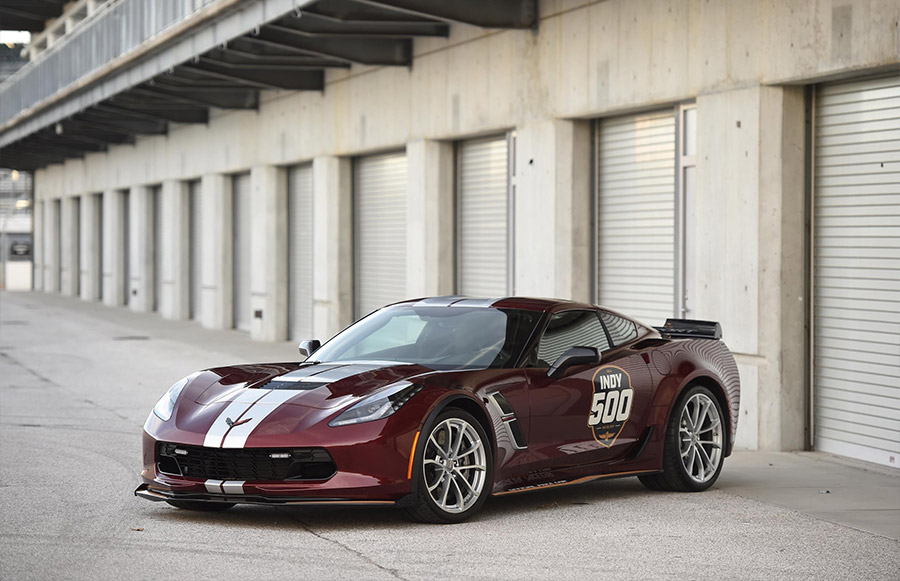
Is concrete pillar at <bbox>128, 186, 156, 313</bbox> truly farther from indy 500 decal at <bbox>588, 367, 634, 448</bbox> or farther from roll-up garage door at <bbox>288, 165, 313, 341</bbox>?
indy 500 decal at <bbox>588, 367, 634, 448</bbox>

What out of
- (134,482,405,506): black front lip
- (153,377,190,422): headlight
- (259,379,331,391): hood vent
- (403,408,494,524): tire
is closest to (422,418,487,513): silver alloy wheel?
(403,408,494,524): tire

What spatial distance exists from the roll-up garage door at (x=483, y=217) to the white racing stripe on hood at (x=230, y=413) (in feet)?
30.9

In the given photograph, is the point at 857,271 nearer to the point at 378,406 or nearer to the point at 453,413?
the point at 453,413

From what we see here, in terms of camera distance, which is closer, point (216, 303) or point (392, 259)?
point (392, 259)

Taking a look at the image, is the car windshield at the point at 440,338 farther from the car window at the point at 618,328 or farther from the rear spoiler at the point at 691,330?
the rear spoiler at the point at 691,330

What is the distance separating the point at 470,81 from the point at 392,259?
14.1 feet

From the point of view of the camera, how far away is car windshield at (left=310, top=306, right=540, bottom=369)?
795 centimetres

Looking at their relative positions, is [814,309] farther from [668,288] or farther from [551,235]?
[551,235]

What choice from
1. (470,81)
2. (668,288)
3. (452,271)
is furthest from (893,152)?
(452,271)

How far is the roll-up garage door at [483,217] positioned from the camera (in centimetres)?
1702

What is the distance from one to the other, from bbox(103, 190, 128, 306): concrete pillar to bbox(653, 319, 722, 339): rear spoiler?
30.7 meters

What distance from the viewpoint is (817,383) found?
11.5 m

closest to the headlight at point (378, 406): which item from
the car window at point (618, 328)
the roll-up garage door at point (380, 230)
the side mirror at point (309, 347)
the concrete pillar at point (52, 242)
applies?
the side mirror at point (309, 347)

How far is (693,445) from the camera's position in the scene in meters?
8.84
